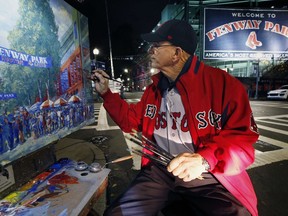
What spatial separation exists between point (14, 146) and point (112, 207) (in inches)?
35.0

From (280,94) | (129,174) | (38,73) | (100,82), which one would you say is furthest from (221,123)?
(280,94)

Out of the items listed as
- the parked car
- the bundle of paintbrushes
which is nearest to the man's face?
the bundle of paintbrushes

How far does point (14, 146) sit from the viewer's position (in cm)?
162

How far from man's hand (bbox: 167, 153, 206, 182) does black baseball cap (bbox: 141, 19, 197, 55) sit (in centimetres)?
109

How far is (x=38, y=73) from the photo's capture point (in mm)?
1822

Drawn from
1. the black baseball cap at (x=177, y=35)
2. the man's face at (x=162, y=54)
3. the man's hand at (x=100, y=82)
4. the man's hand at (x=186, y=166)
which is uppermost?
the black baseball cap at (x=177, y=35)

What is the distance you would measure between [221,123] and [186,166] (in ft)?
1.88

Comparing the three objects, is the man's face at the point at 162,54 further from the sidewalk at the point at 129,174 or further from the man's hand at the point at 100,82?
the sidewalk at the point at 129,174

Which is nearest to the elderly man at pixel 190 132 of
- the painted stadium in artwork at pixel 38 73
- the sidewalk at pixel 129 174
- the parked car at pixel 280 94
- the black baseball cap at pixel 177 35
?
the black baseball cap at pixel 177 35

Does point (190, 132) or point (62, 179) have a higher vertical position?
point (190, 132)

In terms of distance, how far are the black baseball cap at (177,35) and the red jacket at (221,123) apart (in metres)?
0.18

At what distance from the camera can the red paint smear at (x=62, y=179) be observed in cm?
179

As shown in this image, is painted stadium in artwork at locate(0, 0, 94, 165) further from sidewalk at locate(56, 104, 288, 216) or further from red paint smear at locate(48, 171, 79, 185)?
sidewalk at locate(56, 104, 288, 216)

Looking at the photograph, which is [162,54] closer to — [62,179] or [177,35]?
[177,35]
